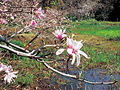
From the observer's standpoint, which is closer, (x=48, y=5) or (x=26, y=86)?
(x=26, y=86)

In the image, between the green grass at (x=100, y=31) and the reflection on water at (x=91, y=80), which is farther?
the green grass at (x=100, y=31)

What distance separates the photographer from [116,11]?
1659 cm

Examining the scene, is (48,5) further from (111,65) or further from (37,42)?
(111,65)

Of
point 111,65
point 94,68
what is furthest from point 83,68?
point 111,65

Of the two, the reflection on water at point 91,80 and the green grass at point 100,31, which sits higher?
the green grass at point 100,31

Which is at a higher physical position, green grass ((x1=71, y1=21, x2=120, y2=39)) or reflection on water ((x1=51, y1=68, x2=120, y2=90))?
green grass ((x1=71, y1=21, x2=120, y2=39))

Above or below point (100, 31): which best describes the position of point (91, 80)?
below

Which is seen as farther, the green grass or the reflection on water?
the green grass

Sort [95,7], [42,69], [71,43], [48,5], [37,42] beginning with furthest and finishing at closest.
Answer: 1. [95,7]
2. [48,5]
3. [37,42]
4. [42,69]
5. [71,43]

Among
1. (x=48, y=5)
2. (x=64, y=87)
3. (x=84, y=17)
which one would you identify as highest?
(x=48, y=5)

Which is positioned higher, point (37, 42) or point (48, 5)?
point (48, 5)

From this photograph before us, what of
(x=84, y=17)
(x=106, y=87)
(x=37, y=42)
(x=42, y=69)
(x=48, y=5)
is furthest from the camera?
(x=84, y=17)

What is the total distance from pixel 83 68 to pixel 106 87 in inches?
33.3

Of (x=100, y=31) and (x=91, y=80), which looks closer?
(x=91, y=80)
